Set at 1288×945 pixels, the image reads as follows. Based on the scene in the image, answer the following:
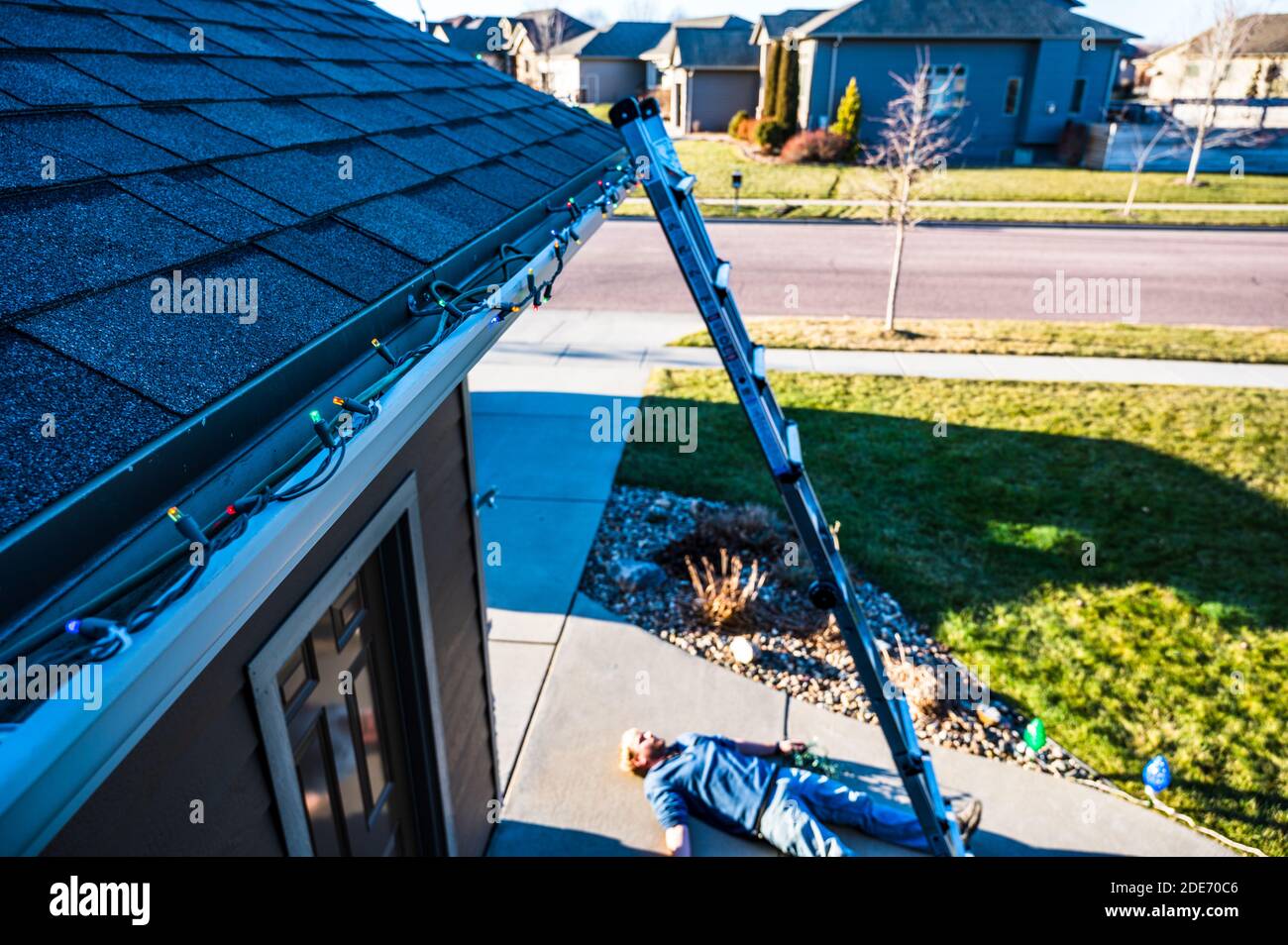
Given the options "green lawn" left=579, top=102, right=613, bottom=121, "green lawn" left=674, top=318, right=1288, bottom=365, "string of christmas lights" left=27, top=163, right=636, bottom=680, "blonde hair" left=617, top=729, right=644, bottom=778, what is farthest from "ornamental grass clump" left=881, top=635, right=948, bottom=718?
"green lawn" left=579, top=102, right=613, bottom=121

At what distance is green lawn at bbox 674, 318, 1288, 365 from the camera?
1290 cm

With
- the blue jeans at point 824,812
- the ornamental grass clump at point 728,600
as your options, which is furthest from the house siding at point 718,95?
the blue jeans at point 824,812

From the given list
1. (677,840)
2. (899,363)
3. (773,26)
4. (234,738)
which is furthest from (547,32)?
(234,738)

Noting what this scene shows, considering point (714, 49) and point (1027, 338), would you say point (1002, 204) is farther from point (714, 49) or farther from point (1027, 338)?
point (714, 49)

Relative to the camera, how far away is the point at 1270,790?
539 centimetres

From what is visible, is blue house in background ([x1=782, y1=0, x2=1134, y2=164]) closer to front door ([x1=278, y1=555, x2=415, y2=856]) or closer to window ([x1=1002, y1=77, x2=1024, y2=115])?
window ([x1=1002, y1=77, x2=1024, y2=115])

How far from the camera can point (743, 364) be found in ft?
11.4

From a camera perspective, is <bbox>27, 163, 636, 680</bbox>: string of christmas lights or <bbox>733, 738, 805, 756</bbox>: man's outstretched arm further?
<bbox>733, 738, 805, 756</bbox>: man's outstretched arm

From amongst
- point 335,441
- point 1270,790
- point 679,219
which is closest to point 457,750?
point 679,219

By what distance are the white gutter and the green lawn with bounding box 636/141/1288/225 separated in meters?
23.3

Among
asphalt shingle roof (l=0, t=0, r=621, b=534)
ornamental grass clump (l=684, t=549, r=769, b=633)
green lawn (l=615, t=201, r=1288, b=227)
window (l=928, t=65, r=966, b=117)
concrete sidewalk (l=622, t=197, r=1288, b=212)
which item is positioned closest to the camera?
asphalt shingle roof (l=0, t=0, r=621, b=534)
